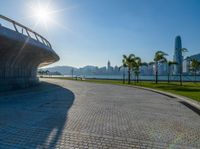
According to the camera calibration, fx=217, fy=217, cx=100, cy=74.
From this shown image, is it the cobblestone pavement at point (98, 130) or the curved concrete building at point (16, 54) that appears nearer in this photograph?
the cobblestone pavement at point (98, 130)

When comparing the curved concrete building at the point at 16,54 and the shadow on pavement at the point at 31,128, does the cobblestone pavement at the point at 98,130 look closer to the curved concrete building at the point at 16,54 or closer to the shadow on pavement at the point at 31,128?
the shadow on pavement at the point at 31,128

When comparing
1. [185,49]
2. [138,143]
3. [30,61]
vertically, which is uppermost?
[185,49]

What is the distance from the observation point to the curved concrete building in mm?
18438

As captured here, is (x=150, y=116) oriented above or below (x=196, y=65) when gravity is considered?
below

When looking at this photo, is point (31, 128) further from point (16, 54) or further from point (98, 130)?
point (16, 54)

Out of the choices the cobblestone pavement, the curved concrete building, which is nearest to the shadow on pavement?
the cobblestone pavement

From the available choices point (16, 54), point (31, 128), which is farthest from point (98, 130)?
point (16, 54)

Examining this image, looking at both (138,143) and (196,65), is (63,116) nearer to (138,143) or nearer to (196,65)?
(138,143)

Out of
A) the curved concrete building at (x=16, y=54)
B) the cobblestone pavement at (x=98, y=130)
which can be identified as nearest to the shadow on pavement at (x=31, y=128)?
the cobblestone pavement at (x=98, y=130)

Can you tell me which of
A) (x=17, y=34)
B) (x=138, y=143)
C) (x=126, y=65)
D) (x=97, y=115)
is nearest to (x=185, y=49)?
(x=126, y=65)

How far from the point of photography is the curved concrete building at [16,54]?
1844 cm

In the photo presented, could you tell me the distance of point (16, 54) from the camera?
24703 millimetres

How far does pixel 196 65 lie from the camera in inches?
2183

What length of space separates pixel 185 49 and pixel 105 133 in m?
44.9
